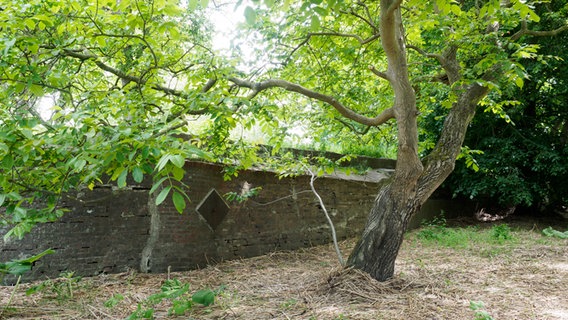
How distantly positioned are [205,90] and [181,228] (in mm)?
2548

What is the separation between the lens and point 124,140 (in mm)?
2535

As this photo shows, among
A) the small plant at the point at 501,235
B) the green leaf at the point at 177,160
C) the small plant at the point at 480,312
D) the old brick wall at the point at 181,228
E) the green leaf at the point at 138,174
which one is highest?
the green leaf at the point at 177,160

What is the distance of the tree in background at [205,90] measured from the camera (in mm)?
2791

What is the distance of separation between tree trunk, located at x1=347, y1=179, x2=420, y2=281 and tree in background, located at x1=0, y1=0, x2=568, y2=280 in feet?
0.04

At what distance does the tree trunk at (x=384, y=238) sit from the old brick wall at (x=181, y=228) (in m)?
2.57

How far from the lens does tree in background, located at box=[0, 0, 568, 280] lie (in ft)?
9.16

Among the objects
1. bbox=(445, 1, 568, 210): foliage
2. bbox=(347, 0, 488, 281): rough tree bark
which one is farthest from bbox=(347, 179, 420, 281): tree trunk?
bbox=(445, 1, 568, 210): foliage

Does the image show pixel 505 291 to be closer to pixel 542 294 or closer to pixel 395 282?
pixel 542 294

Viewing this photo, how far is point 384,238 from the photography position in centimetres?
480

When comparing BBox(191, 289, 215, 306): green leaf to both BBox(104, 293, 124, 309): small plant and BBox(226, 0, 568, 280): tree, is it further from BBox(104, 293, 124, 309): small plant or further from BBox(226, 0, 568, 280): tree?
BBox(226, 0, 568, 280): tree

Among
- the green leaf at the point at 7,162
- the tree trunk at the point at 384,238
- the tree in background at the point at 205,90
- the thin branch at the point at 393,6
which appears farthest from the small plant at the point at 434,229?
the green leaf at the point at 7,162

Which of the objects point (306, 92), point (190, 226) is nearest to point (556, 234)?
point (306, 92)

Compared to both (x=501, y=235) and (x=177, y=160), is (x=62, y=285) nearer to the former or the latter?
(x=177, y=160)

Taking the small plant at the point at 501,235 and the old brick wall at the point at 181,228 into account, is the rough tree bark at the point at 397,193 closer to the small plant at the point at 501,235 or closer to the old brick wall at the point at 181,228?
the old brick wall at the point at 181,228
